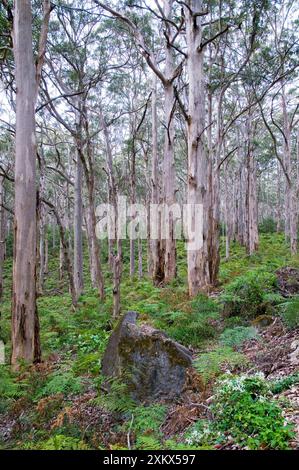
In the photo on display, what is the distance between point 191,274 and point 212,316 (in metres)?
2.16

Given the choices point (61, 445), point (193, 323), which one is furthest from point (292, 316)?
point (61, 445)

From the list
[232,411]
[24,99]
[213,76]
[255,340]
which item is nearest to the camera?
[232,411]

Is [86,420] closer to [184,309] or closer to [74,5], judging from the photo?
[184,309]

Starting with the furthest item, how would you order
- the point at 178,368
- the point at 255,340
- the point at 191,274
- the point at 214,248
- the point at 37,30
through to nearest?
the point at 37,30 < the point at 214,248 < the point at 191,274 < the point at 255,340 < the point at 178,368

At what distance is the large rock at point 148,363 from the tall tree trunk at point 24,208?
1632 millimetres

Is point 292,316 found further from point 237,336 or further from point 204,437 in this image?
point 204,437

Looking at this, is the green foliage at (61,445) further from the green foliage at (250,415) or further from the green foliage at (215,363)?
the green foliage at (215,363)

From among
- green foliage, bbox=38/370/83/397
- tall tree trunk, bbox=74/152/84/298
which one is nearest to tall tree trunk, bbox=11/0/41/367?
green foliage, bbox=38/370/83/397

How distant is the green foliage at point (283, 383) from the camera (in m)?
3.05

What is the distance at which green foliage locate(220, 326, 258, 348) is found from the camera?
457 centimetres

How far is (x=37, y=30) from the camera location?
10.5 meters

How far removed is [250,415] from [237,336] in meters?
2.10

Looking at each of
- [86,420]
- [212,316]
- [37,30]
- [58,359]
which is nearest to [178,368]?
[86,420]

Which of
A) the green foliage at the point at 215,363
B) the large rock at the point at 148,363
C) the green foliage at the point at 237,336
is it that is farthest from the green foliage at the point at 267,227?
the large rock at the point at 148,363
